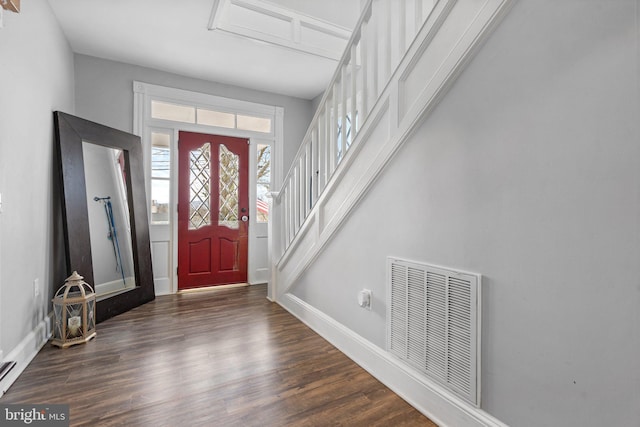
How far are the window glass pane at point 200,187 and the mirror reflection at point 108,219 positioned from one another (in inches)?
30.4

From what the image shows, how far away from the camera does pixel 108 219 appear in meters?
3.14

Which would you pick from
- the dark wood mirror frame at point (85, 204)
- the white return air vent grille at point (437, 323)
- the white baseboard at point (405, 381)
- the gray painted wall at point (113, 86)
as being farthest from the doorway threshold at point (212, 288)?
the white return air vent grille at point (437, 323)

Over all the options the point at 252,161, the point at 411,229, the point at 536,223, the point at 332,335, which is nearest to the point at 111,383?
the point at 332,335

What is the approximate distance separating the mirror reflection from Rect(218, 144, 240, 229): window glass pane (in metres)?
1.12

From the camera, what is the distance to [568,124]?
1.07 m

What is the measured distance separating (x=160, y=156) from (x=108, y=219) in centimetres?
103

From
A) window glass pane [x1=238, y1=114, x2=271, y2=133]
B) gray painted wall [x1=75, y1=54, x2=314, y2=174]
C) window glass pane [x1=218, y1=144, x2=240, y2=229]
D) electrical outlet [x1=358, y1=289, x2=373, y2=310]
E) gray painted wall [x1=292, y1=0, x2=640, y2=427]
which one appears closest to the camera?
gray painted wall [x1=292, y1=0, x2=640, y2=427]

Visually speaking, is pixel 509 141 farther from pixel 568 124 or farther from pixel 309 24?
pixel 309 24

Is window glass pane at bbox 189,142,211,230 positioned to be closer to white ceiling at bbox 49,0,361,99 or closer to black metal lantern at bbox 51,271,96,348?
white ceiling at bbox 49,0,361,99

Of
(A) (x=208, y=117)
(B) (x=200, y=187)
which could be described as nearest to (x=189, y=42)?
(A) (x=208, y=117)

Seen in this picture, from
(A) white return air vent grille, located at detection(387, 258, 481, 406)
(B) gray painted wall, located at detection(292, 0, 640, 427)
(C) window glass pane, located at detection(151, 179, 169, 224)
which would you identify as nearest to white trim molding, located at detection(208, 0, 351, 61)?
(C) window glass pane, located at detection(151, 179, 169, 224)

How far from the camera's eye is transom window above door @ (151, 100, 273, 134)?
3.83 m

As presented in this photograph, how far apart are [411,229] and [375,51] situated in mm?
1096

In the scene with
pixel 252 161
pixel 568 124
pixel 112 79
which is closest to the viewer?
pixel 568 124
